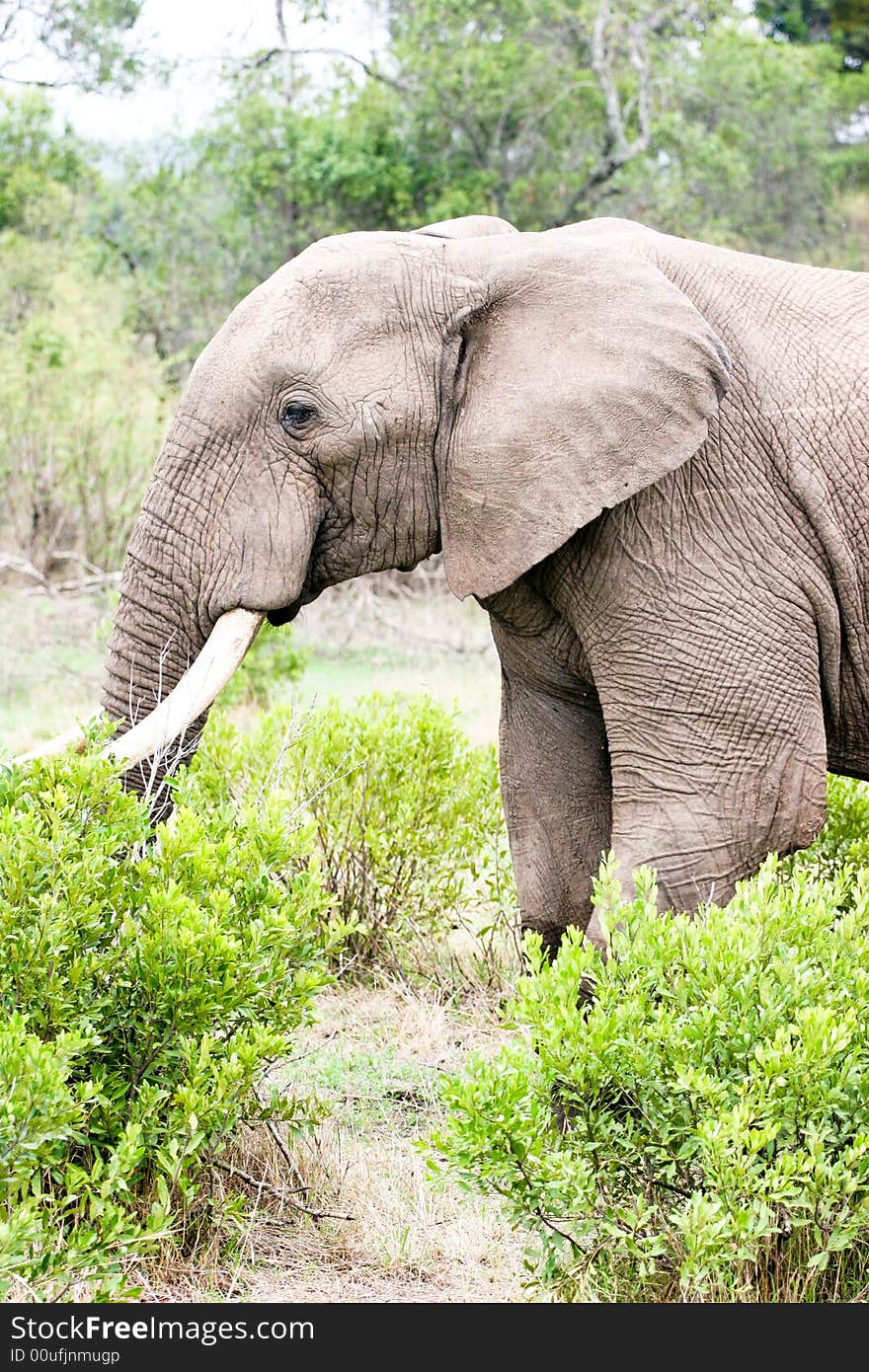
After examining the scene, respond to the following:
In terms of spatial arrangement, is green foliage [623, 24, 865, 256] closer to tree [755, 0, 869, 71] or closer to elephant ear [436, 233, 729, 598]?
tree [755, 0, 869, 71]

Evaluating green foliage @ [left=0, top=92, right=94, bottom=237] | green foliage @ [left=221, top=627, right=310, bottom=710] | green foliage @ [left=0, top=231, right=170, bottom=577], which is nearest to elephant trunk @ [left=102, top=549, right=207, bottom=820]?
green foliage @ [left=221, top=627, right=310, bottom=710]

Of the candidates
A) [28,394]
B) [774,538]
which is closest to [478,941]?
[774,538]

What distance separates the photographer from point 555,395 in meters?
A: 3.94

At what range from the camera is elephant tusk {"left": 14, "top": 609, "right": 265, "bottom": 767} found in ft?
12.4

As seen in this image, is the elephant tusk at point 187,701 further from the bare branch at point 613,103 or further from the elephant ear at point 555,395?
the bare branch at point 613,103

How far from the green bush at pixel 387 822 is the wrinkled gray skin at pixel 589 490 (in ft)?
6.23

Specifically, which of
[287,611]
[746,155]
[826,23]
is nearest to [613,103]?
[746,155]

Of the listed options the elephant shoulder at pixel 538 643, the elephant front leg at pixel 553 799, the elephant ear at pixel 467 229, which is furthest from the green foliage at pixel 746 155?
the elephant shoulder at pixel 538 643

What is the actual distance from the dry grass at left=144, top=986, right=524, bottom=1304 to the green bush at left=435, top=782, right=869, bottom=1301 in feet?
1.08

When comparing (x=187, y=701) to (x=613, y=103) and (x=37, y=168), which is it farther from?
(x=37, y=168)

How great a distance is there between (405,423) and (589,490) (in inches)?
19.6

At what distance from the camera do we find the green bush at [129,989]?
3064 mm

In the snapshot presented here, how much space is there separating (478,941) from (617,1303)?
10.0 ft

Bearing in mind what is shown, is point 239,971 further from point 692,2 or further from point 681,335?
Answer: point 692,2
